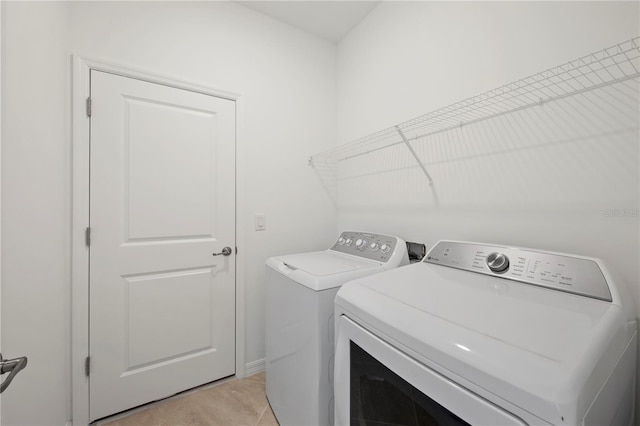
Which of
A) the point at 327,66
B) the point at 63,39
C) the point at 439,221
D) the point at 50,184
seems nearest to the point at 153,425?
the point at 50,184

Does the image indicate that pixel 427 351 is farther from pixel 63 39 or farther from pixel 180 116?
pixel 63 39

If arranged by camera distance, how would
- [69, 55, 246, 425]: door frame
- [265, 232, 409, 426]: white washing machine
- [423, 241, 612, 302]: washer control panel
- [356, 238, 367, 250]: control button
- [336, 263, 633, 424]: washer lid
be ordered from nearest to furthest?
1. [336, 263, 633, 424]: washer lid
2. [423, 241, 612, 302]: washer control panel
3. [265, 232, 409, 426]: white washing machine
4. [69, 55, 246, 425]: door frame
5. [356, 238, 367, 250]: control button

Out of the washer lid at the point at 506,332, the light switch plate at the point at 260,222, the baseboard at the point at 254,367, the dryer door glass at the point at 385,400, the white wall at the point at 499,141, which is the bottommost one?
the baseboard at the point at 254,367

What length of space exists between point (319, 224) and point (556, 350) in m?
1.85

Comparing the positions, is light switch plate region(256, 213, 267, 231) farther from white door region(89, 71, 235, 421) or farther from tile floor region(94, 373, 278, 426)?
tile floor region(94, 373, 278, 426)

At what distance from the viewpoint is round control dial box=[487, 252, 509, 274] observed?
1034 mm

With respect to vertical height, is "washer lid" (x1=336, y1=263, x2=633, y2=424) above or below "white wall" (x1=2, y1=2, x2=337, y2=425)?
below

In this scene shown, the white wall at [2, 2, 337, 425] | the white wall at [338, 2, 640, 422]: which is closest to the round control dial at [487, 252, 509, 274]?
the white wall at [338, 2, 640, 422]

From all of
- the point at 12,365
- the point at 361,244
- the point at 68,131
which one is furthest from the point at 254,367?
the point at 68,131

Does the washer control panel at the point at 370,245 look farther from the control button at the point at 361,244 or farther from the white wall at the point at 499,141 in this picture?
the white wall at the point at 499,141

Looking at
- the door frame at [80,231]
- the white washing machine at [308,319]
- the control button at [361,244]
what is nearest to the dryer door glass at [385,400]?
the white washing machine at [308,319]

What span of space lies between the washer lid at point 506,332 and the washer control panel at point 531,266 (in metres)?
0.04

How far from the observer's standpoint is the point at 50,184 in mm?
1275

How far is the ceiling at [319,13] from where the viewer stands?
6.38 ft
